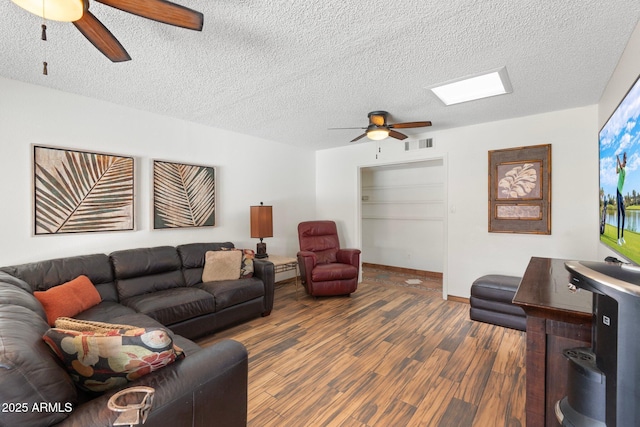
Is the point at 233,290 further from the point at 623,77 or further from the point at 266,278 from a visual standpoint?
the point at 623,77

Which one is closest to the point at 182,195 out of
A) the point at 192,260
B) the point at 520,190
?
the point at 192,260

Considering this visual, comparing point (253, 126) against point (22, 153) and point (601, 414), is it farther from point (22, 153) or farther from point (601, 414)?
point (601, 414)

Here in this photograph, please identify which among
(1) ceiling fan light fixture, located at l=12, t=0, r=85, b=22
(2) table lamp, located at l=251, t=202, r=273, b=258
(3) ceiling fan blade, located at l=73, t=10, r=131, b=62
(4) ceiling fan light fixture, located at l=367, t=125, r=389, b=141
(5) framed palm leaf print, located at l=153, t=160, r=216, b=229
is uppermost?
(4) ceiling fan light fixture, located at l=367, t=125, r=389, b=141

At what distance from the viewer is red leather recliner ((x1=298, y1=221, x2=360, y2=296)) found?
3.84 meters

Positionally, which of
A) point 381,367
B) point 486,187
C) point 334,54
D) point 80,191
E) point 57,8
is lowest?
point 381,367

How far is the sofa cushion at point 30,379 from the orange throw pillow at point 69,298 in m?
1.23

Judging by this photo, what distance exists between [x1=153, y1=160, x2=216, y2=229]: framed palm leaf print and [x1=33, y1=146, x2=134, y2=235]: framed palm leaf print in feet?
0.91

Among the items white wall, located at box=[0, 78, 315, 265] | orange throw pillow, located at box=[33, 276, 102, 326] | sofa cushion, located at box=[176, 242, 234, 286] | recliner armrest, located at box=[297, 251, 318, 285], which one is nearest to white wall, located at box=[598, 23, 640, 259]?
recliner armrest, located at box=[297, 251, 318, 285]

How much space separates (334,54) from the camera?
77.7 inches

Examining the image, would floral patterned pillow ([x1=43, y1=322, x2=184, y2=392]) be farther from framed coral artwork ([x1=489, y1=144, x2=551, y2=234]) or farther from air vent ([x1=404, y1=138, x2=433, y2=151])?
air vent ([x1=404, y1=138, x2=433, y2=151])

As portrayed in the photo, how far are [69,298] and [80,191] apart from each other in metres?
1.13

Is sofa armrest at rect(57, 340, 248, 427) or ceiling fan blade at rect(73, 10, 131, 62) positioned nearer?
sofa armrest at rect(57, 340, 248, 427)

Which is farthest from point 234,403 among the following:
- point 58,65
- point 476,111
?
point 476,111

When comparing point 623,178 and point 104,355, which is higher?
point 623,178
